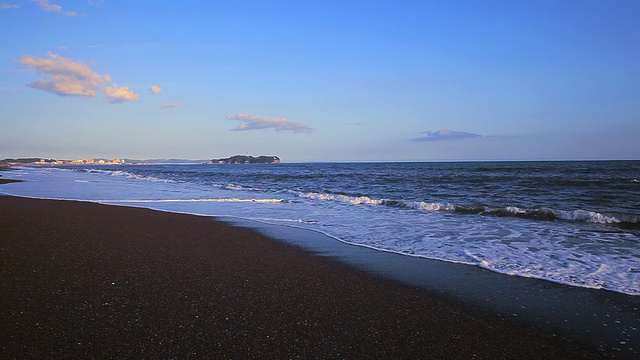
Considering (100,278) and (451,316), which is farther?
(100,278)

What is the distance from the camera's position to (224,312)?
12.3 feet

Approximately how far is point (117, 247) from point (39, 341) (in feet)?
13.1

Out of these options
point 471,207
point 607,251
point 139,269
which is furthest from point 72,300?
point 471,207

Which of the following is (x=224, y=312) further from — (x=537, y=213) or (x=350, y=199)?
(x=350, y=199)

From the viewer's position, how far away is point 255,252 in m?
6.71

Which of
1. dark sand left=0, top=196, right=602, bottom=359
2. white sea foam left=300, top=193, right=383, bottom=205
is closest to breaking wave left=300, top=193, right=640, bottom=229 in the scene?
white sea foam left=300, top=193, right=383, bottom=205

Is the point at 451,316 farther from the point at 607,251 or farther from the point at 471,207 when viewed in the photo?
the point at 471,207

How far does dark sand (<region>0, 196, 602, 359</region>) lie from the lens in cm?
303

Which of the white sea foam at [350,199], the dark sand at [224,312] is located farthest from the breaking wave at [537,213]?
the dark sand at [224,312]

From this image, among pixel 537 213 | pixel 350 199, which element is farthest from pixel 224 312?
pixel 350 199

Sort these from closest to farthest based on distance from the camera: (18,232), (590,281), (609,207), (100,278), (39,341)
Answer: (39,341) < (100,278) < (590,281) < (18,232) < (609,207)

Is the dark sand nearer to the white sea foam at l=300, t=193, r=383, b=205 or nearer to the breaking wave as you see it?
the breaking wave

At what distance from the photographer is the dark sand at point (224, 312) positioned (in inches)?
119

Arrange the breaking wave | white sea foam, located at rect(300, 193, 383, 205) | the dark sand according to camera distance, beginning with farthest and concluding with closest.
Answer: white sea foam, located at rect(300, 193, 383, 205), the breaking wave, the dark sand
